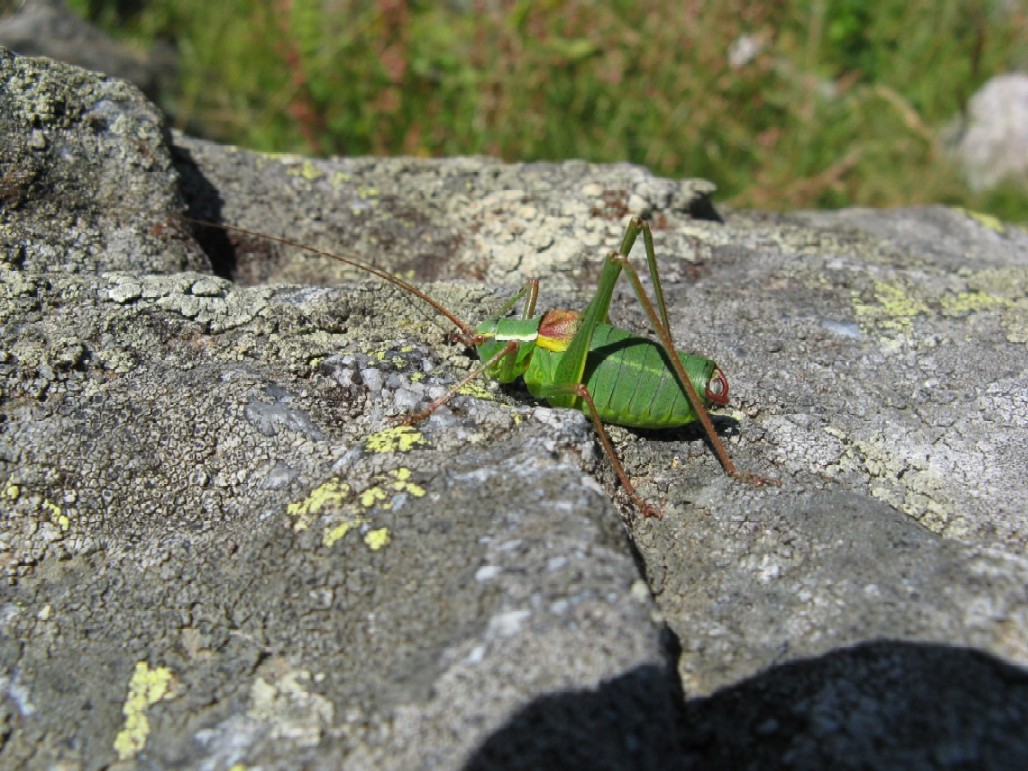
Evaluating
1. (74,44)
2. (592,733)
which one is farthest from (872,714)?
(74,44)

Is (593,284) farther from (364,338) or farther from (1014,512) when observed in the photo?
(1014,512)

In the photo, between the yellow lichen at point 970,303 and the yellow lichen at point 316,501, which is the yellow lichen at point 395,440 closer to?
the yellow lichen at point 316,501

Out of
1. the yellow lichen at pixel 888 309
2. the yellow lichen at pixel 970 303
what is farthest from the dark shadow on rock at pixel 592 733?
the yellow lichen at pixel 970 303

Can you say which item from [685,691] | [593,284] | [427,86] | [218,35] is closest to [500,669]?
[685,691]

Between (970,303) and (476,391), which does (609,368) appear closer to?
(476,391)

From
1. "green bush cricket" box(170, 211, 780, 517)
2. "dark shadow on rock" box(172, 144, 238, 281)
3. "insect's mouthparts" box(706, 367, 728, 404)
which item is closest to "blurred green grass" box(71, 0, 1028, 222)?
"dark shadow on rock" box(172, 144, 238, 281)

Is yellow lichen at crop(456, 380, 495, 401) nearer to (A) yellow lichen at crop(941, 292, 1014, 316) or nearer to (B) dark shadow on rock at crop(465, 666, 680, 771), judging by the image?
(B) dark shadow on rock at crop(465, 666, 680, 771)
